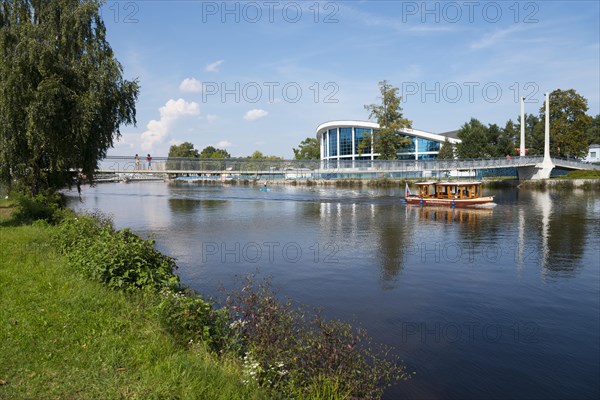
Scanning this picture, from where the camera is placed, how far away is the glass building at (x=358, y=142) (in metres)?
112

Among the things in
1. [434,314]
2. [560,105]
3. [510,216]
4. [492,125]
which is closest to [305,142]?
[492,125]

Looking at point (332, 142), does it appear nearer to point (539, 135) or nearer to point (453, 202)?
point (539, 135)

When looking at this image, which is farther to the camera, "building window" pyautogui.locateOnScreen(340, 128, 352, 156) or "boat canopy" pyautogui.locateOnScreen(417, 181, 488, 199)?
"building window" pyautogui.locateOnScreen(340, 128, 352, 156)

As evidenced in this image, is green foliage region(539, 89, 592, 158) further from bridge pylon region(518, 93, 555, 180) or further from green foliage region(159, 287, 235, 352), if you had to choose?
green foliage region(159, 287, 235, 352)

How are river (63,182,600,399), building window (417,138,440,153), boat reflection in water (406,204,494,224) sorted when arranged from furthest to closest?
building window (417,138,440,153)
boat reflection in water (406,204,494,224)
river (63,182,600,399)

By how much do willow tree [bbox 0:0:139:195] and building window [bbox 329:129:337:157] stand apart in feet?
336

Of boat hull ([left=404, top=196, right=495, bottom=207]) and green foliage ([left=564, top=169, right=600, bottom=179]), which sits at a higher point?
green foliage ([left=564, top=169, right=600, bottom=179])

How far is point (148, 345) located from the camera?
725 cm

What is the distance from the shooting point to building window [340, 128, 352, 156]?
12219 cm

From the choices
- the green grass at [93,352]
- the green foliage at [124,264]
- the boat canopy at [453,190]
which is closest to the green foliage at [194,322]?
the green grass at [93,352]

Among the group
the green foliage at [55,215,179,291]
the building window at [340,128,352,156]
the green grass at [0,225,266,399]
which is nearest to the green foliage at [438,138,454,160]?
the building window at [340,128,352,156]

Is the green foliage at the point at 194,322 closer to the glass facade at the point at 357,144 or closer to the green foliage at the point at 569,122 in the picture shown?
the green foliage at the point at 569,122

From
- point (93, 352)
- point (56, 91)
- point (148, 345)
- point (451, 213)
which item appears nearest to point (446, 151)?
point (451, 213)

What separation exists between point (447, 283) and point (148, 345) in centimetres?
1218
